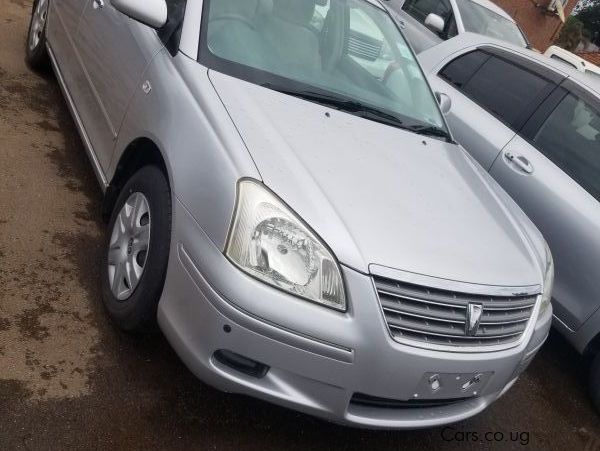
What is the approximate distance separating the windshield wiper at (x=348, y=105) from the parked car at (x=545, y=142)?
4.40 feet

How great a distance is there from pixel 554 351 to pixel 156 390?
2.77 metres

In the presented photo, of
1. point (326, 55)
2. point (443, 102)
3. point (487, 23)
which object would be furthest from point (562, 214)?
point (487, 23)

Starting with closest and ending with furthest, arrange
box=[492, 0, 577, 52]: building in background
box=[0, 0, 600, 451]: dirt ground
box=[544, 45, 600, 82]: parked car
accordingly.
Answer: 1. box=[0, 0, 600, 451]: dirt ground
2. box=[544, 45, 600, 82]: parked car
3. box=[492, 0, 577, 52]: building in background

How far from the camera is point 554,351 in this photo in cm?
409

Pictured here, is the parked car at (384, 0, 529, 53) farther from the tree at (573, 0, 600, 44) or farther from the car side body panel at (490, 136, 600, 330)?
the tree at (573, 0, 600, 44)

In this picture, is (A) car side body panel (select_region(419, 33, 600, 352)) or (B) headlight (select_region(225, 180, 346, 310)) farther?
(A) car side body panel (select_region(419, 33, 600, 352))

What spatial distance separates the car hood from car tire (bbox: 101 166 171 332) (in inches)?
18.1

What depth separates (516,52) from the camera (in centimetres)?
487

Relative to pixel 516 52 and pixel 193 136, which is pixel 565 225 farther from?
pixel 193 136

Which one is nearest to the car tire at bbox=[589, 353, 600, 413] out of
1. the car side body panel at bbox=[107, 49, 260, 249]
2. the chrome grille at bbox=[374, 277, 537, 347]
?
the chrome grille at bbox=[374, 277, 537, 347]

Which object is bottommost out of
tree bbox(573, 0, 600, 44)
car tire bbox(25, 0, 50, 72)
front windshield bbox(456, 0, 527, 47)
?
car tire bbox(25, 0, 50, 72)

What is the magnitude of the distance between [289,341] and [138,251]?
2.81ft

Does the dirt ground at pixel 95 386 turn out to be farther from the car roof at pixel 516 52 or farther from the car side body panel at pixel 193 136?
the car roof at pixel 516 52

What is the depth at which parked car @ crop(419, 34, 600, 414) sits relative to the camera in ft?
11.8
